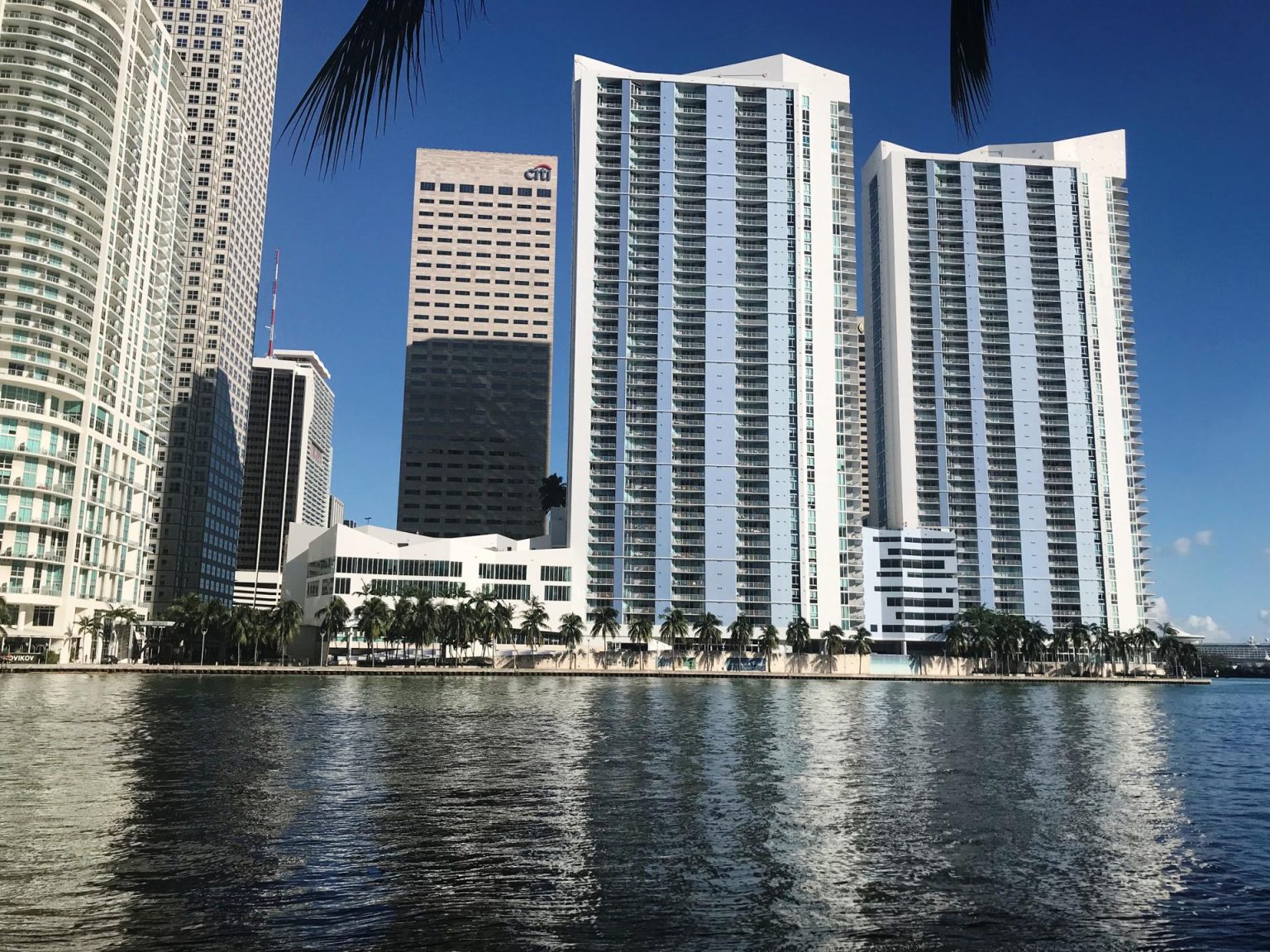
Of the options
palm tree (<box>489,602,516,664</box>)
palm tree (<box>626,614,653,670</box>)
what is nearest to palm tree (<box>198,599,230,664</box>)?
palm tree (<box>489,602,516,664</box>)

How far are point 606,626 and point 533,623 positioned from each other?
12.6 metres

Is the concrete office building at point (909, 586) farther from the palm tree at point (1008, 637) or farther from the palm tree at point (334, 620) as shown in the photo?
the palm tree at point (334, 620)

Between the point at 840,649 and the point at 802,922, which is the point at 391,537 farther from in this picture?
the point at 802,922

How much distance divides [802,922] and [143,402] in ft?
533

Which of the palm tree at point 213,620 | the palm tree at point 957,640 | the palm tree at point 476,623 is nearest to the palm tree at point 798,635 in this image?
the palm tree at point 957,640

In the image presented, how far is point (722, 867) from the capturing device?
91.1 feet

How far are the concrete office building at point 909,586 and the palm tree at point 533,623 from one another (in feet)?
203

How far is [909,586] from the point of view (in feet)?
640

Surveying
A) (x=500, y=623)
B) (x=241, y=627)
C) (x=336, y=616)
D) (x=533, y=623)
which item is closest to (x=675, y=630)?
(x=533, y=623)

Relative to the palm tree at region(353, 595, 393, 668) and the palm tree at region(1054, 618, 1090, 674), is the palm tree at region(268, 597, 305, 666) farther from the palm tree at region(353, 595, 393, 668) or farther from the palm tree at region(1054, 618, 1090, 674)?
the palm tree at region(1054, 618, 1090, 674)

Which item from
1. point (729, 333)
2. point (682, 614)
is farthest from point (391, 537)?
point (729, 333)

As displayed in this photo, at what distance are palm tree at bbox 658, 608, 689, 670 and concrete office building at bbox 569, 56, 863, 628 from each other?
17.8 feet

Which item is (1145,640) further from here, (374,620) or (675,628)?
(374,620)

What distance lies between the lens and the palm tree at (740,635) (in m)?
174
